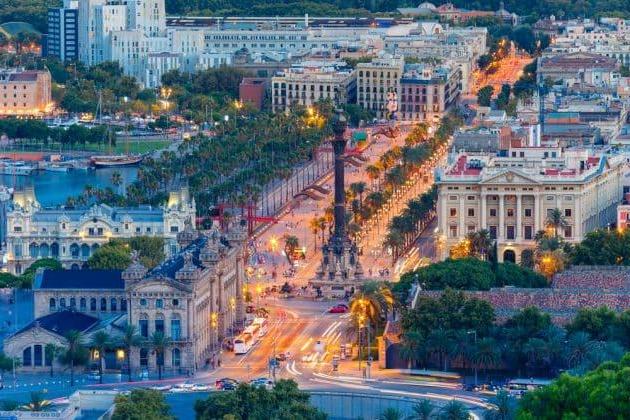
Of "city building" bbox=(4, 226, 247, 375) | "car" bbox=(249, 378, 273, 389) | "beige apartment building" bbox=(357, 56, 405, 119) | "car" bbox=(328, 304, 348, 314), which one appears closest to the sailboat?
"beige apartment building" bbox=(357, 56, 405, 119)

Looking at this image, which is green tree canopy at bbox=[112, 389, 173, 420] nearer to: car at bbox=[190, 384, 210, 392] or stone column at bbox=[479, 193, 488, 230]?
car at bbox=[190, 384, 210, 392]

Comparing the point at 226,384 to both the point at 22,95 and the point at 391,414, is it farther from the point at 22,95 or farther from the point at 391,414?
the point at 22,95

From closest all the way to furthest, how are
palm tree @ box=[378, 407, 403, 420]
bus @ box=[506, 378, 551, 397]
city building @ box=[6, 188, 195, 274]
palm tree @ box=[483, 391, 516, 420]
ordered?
palm tree @ box=[378, 407, 403, 420]
palm tree @ box=[483, 391, 516, 420]
bus @ box=[506, 378, 551, 397]
city building @ box=[6, 188, 195, 274]

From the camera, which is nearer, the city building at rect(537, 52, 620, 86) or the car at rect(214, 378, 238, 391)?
the car at rect(214, 378, 238, 391)

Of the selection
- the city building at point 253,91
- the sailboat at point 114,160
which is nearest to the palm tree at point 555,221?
the sailboat at point 114,160

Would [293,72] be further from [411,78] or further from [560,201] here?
[560,201]

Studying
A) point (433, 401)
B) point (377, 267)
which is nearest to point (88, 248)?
point (377, 267)

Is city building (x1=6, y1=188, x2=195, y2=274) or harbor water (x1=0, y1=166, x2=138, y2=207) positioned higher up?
city building (x1=6, y1=188, x2=195, y2=274)
